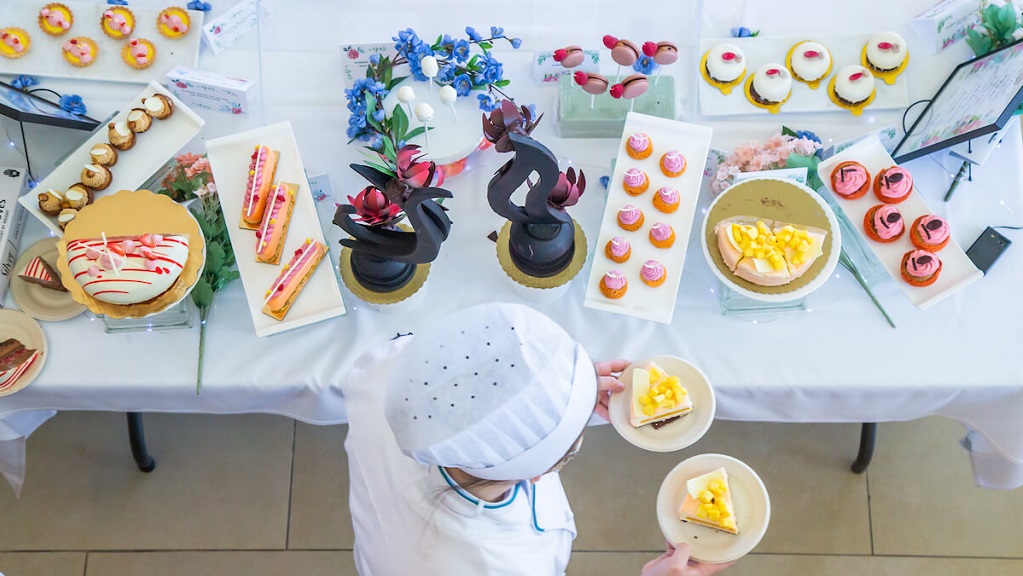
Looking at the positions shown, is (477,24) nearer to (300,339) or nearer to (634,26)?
(634,26)

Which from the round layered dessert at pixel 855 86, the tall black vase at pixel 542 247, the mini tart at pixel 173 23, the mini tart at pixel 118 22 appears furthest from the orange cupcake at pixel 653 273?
the mini tart at pixel 118 22

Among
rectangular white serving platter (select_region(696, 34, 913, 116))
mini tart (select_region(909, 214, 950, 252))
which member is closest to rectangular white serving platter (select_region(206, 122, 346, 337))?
rectangular white serving platter (select_region(696, 34, 913, 116))

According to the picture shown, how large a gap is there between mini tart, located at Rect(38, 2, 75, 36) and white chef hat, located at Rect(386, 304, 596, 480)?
132cm

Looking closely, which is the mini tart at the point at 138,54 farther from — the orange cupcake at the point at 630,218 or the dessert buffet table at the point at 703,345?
the orange cupcake at the point at 630,218

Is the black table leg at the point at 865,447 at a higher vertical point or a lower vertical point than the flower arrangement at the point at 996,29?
lower

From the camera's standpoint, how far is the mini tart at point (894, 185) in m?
1.56

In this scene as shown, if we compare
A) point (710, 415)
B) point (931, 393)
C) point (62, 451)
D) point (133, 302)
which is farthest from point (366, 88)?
point (62, 451)

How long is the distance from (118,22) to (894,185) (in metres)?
1.68

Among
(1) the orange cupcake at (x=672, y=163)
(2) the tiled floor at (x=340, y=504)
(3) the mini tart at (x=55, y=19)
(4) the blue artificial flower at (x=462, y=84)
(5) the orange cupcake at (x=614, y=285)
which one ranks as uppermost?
(4) the blue artificial flower at (x=462, y=84)

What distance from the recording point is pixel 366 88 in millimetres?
1648

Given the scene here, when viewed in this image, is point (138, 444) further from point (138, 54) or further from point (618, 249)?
point (618, 249)

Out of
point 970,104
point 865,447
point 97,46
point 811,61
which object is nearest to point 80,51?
point 97,46

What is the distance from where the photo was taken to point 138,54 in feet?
5.84

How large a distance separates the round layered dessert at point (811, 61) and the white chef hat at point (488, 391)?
1.01 meters
